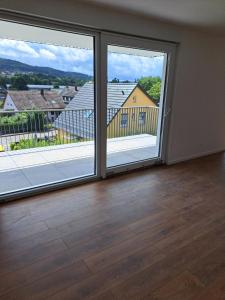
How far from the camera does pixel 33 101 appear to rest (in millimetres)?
3506

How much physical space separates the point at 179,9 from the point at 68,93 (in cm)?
203

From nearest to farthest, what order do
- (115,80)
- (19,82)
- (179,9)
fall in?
1. (179,9)
2. (19,82)
3. (115,80)

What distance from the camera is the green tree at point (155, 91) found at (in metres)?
3.56

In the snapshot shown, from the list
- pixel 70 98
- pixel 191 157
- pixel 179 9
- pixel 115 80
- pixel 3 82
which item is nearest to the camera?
pixel 179 9

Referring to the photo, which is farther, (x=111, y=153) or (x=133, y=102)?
(x=133, y=102)

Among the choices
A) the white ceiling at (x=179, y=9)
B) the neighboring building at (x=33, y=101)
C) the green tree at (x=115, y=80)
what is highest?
the white ceiling at (x=179, y=9)

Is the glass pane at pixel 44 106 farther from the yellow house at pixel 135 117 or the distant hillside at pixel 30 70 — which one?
the yellow house at pixel 135 117

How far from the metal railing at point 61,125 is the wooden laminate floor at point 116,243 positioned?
1.46 meters

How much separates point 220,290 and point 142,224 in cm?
85

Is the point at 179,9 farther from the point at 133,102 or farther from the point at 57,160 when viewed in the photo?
the point at 57,160

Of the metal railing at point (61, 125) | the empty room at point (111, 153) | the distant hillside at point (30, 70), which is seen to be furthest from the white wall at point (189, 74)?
the metal railing at point (61, 125)

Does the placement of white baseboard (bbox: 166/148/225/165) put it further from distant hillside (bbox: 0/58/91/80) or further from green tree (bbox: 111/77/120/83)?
distant hillside (bbox: 0/58/91/80)

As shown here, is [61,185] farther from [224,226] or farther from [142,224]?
[224,226]

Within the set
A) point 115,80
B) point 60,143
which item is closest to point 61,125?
point 60,143
